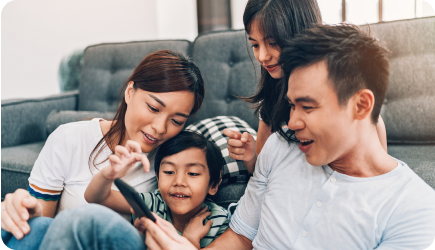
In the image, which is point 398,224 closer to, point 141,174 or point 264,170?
point 264,170

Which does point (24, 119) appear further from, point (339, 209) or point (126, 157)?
point (339, 209)

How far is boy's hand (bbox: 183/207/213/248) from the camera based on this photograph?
38.7 inches

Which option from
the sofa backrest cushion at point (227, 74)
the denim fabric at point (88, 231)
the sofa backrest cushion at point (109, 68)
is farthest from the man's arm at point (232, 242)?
the sofa backrest cushion at point (109, 68)

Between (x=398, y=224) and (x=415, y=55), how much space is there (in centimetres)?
103

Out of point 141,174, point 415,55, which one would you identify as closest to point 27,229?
point 141,174

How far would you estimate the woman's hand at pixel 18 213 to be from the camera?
66 cm

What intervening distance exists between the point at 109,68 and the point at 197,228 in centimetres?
149

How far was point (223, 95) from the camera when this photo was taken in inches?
69.9

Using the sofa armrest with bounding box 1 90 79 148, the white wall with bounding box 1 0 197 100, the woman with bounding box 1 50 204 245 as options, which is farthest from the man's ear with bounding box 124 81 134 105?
the white wall with bounding box 1 0 197 100

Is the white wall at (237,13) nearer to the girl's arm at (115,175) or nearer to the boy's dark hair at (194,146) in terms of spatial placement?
the boy's dark hair at (194,146)

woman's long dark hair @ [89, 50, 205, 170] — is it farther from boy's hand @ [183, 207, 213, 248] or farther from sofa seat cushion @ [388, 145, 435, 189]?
sofa seat cushion @ [388, 145, 435, 189]

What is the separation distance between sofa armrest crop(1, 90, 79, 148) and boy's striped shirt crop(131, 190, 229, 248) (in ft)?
3.99

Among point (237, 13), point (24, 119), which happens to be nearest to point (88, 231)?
point (24, 119)

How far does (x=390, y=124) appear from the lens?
1.47 metres
